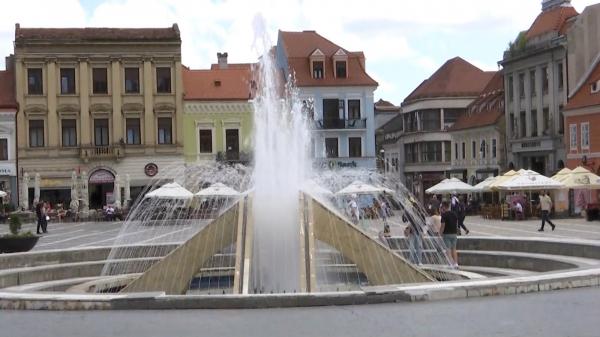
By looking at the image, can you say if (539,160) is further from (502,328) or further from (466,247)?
(502,328)

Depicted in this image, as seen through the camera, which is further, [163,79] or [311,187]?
[163,79]

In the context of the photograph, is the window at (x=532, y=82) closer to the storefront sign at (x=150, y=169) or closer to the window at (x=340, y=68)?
the window at (x=340, y=68)

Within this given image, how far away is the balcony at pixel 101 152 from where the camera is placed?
63.2 meters

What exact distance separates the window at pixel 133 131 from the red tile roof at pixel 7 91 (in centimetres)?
A: 753

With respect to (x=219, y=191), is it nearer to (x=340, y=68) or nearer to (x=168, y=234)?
(x=168, y=234)

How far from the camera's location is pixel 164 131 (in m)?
64.4

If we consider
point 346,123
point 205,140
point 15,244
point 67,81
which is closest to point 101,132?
point 67,81

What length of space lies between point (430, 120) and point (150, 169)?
1192 inches

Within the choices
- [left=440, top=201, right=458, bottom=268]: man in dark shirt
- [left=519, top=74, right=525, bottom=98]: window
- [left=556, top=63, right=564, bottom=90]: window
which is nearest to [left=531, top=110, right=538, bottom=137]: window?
[left=519, top=74, right=525, bottom=98]: window

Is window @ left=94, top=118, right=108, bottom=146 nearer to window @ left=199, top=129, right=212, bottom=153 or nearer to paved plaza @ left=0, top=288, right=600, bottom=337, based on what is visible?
window @ left=199, top=129, right=212, bottom=153

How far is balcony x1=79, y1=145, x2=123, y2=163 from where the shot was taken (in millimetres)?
→ 63188

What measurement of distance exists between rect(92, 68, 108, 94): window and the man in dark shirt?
46607 millimetres

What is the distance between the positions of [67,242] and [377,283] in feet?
66.3

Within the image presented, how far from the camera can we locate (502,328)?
11.4 m
